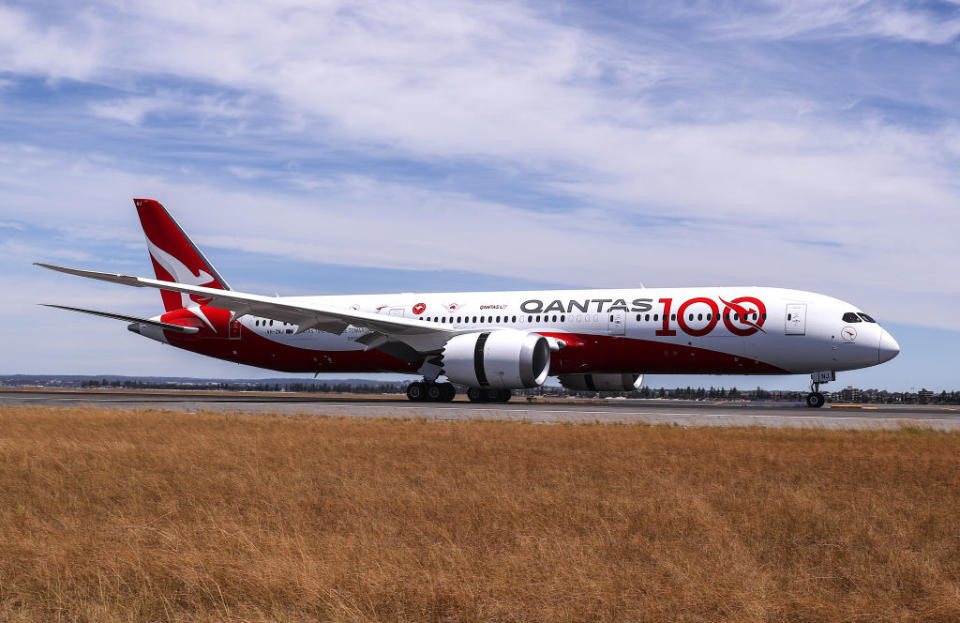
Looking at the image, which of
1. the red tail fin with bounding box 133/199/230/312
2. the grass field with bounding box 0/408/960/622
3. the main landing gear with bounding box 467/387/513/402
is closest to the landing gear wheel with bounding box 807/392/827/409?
the main landing gear with bounding box 467/387/513/402

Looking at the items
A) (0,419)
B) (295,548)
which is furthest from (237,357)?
(295,548)

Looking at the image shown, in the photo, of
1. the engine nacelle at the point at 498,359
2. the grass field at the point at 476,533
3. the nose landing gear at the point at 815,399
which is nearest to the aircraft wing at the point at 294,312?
the engine nacelle at the point at 498,359

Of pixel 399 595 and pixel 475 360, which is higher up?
pixel 475 360

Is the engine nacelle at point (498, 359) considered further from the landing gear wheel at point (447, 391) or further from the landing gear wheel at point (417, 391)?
the landing gear wheel at point (417, 391)

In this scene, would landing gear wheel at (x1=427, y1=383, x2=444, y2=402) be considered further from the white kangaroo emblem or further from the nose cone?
the nose cone

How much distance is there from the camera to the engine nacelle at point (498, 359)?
2822 centimetres

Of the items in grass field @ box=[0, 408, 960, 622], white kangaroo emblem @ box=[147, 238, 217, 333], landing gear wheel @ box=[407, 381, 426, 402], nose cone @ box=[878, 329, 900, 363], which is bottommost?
grass field @ box=[0, 408, 960, 622]

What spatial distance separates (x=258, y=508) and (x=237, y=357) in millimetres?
29314

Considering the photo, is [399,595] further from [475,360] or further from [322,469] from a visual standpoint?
[475,360]

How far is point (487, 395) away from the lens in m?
32.3

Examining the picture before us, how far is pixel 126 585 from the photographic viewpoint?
18.0 ft

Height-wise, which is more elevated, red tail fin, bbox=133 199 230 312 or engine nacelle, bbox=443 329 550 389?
red tail fin, bbox=133 199 230 312

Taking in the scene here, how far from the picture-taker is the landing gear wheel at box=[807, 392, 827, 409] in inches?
1142

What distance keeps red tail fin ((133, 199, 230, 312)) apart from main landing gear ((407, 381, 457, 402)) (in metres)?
10.7
